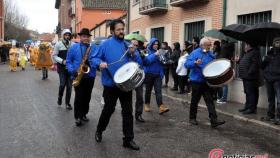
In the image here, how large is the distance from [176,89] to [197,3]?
3.15 metres

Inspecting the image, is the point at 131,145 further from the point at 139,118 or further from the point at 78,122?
the point at 139,118

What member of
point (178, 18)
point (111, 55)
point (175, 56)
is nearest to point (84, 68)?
point (111, 55)

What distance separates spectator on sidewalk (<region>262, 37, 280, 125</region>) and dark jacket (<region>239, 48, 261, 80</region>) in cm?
78

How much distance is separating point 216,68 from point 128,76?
2508 mm

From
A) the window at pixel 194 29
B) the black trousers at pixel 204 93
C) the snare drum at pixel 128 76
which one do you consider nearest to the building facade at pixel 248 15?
the window at pixel 194 29

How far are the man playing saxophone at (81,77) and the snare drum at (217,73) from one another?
6.70ft

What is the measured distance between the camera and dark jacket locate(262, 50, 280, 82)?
9188 millimetres

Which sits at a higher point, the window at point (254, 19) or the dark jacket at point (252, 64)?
the window at point (254, 19)

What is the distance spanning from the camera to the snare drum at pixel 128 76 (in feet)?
21.2

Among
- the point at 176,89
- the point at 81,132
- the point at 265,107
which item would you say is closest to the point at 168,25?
the point at 176,89

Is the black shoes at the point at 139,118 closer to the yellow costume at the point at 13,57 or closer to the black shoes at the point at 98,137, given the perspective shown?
the black shoes at the point at 98,137

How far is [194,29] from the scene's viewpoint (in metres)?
16.7

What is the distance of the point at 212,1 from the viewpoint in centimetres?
1503

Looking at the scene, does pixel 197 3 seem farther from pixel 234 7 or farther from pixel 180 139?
pixel 180 139
